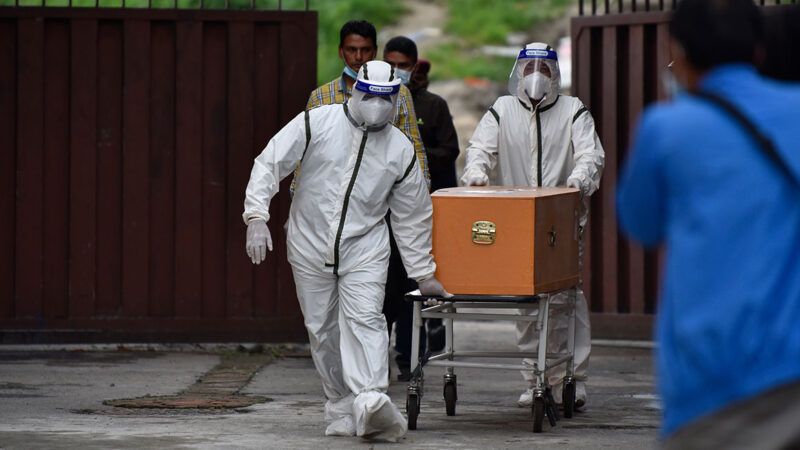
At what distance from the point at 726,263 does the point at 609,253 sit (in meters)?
8.99

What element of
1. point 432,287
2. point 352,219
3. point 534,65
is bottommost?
point 432,287

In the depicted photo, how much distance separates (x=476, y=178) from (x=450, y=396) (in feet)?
4.05

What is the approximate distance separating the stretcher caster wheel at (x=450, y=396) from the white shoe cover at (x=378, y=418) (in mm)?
921

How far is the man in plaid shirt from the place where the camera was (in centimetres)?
940

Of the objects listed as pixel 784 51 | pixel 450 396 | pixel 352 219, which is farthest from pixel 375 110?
pixel 784 51

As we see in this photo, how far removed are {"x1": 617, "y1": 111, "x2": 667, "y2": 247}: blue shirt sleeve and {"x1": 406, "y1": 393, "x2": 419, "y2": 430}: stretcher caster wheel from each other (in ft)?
14.4

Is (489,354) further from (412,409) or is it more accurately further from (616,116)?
(616,116)

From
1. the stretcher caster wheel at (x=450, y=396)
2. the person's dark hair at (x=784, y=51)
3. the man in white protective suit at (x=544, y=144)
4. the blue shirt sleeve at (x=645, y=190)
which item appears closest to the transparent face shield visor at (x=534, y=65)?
the man in white protective suit at (x=544, y=144)

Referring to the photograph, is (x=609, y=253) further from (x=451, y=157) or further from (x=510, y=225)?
(x=510, y=225)

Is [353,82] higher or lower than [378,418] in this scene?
higher

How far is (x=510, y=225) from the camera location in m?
8.05

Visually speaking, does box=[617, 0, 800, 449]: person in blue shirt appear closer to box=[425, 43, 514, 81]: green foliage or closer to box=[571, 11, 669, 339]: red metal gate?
box=[571, 11, 669, 339]: red metal gate

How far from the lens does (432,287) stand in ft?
26.3

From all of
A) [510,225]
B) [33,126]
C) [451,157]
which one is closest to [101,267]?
[33,126]
